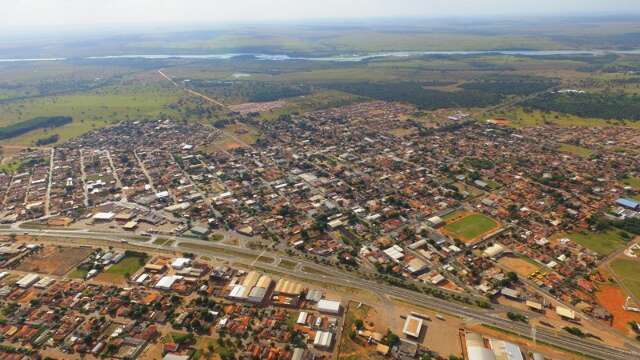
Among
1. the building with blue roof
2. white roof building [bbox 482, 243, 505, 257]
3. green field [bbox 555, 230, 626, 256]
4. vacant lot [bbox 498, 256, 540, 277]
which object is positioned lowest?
vacant lot [bbox 498, 256, 540, 277]

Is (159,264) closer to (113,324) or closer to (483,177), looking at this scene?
(113,324)

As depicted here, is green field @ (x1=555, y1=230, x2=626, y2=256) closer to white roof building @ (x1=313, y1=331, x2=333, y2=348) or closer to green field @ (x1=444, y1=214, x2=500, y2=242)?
green field @ (x1=444, y1=214, x2=500, y2=242)

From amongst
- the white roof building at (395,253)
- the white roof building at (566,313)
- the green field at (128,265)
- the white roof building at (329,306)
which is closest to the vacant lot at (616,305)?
the white roof building at (566,313)

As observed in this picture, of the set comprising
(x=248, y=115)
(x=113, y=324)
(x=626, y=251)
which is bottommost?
(x=113, y=324)

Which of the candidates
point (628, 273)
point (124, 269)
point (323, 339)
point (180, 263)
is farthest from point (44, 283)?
point (628, 273)

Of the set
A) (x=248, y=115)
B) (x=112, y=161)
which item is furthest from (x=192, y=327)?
(x=248, y=115)

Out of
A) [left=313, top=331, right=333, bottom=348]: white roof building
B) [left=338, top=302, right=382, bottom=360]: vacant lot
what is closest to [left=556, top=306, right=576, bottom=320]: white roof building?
[left=338, top=302, right=382, bottom=360]: vacant lot
